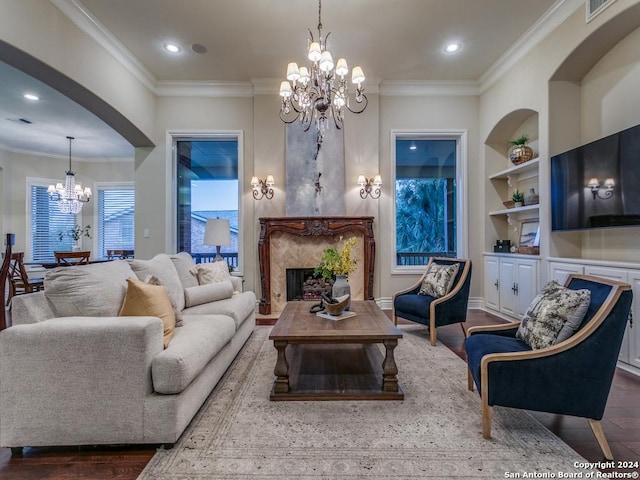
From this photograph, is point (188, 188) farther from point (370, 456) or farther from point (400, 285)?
point (370, 456)

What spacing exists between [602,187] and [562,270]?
90 centimetres

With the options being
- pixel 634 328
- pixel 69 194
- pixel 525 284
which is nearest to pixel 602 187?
pixel 634 328

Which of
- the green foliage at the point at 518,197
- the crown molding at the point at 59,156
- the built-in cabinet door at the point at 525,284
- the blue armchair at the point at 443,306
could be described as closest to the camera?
the blue armchair at the point at 443,306

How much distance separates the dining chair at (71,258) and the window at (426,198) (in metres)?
5.20

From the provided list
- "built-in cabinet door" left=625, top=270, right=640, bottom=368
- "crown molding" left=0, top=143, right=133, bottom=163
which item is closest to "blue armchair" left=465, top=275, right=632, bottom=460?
"built-in cabinet door" left=625, top=270, right=640, bottom=368

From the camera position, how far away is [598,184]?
2943 millimetres

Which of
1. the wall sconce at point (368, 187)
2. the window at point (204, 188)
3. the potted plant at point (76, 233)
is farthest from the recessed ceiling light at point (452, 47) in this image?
the potted plant at point (76, 233)

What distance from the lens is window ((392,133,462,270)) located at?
199 inches

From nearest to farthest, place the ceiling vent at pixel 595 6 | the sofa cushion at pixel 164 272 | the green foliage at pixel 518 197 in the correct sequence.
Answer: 1. the sofa cushion at pixel 164 272
2. the ceiling vent at pixel 595 6
3. the green foliage at pixel 518 197

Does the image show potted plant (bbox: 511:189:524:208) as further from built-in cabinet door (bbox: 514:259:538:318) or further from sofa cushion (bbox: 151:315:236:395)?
sofa cushion (bbox: 151:315:236:395)

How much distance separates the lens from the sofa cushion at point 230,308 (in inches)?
111

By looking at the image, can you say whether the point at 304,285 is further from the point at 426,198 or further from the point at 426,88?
the point at 426,88

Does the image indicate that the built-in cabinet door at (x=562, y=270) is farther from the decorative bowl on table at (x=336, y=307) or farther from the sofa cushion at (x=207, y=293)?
the sofa cushion at (x=207, y=293)

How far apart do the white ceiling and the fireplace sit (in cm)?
300
